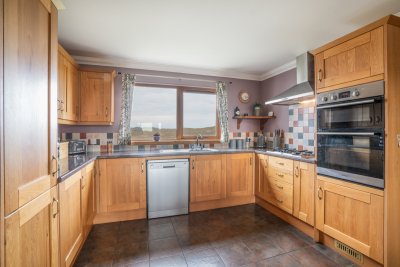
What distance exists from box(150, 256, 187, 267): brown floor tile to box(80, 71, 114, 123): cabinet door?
1.91 meters

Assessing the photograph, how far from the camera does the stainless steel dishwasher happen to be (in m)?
2.70

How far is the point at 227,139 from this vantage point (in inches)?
142

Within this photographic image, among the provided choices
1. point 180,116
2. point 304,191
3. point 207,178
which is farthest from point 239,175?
point 180,116

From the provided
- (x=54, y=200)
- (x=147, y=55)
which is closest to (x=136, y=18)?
(x=147, y=55)

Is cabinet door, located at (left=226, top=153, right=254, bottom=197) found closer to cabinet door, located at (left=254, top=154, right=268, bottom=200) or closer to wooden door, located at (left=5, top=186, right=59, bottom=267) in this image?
cabinet door, located at (left=254, top=154, right=268, bottom=200)

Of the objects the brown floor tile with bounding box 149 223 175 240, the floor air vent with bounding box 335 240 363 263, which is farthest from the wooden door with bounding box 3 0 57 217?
the floor air vent with bounding box 335 240 363 263

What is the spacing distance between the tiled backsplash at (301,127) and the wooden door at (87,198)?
2.90m

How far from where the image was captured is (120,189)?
260cm

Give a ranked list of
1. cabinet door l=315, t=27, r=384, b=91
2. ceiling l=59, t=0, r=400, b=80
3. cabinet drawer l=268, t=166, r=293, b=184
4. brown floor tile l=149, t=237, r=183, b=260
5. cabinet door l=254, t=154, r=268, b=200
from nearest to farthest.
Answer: cabinet door l=315, t=27, r=384, b=91, ceiling l=59, t=0, r=400, b=80, brown floor tile l=149, t=237, r=183, b=260, cabinet drawer l=268, t=166, r=293, b=184, cabinet door l=254, t=154, r=268, b=200

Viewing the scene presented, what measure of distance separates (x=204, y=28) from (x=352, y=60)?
56.8 inches

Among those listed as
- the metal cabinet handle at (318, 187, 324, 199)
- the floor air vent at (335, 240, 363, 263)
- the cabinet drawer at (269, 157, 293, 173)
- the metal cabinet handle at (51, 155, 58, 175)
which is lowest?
the floor air vent at (335, 240, 363, 263)

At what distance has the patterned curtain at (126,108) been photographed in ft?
10.1

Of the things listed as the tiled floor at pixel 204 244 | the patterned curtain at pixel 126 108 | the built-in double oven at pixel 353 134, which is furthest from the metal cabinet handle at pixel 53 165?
the built-in double oven at pixel 353 134

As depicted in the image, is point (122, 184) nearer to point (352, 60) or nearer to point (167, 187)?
point (167, 187)
